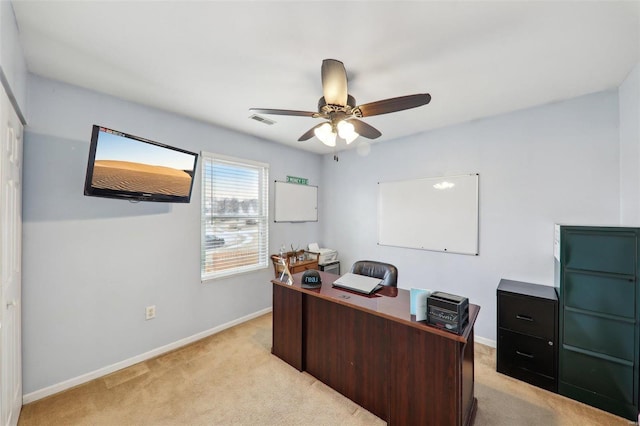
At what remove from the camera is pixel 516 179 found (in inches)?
107

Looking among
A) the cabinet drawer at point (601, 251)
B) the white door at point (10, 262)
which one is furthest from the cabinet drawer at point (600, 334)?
the white door at point (10, 262)

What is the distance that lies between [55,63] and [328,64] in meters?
2.05

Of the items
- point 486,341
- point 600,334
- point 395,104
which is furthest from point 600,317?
point 395,104

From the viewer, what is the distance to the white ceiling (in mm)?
1382

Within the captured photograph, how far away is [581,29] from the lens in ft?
4.97

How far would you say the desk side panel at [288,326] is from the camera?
235 centimetres

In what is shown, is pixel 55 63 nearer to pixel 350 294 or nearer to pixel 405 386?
pixel 350 294

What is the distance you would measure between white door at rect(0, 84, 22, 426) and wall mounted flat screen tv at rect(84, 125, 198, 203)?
0.40 meters

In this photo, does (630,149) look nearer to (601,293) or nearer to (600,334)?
(601,293)

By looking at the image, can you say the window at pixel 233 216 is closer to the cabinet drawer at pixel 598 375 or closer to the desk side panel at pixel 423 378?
the desk side panel at pixel 423 378

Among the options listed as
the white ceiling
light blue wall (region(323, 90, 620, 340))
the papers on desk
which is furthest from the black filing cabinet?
the white ceiling

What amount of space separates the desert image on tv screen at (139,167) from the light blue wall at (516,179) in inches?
106

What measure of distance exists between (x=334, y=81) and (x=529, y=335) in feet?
8.86

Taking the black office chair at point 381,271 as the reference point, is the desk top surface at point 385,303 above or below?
below
